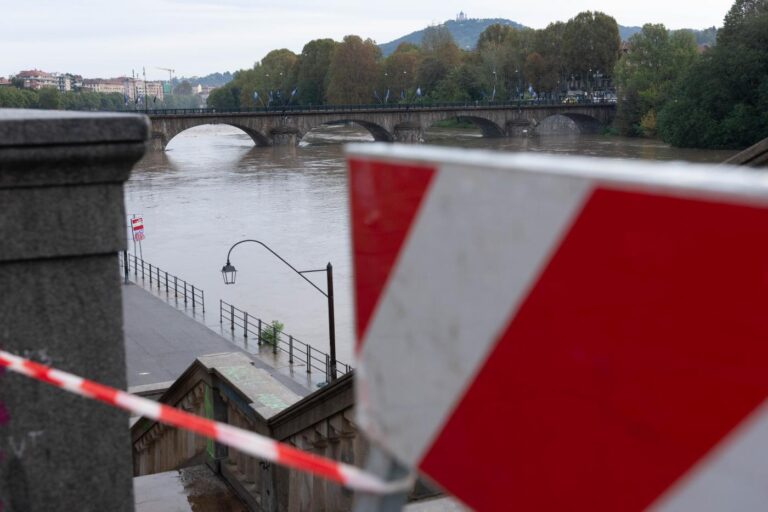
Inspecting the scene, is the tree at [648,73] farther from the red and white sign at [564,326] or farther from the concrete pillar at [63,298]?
the red and white sign at [564,326]

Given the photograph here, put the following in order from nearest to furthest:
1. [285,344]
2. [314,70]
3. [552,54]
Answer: [285,344], [552,54], [314,70]

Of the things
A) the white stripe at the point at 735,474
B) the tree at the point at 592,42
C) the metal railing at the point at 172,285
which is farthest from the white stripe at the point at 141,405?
the tree at the point at 592,42

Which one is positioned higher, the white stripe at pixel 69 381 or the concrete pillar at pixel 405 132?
the white stripe at pixel 69 381

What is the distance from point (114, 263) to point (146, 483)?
172 inches

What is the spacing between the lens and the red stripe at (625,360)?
0.76 metres

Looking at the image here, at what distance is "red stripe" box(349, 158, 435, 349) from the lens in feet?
3.46

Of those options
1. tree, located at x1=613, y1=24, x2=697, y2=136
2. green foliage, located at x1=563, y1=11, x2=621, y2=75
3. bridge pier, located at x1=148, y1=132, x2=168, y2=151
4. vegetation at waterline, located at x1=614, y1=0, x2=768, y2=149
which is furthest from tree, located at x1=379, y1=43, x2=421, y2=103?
vegetation at waterline, located at x1=614, y1=0, x2=768, y2=149

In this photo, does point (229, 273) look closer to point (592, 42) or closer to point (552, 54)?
point (592, 42)

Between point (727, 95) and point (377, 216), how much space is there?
53805 millimetres

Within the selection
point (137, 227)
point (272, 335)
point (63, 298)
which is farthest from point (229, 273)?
point (63, 298)

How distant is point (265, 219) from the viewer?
34781 millimetres

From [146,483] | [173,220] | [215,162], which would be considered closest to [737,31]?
[215,162]

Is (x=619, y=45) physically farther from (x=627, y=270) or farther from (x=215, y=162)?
(x=627, y=270)

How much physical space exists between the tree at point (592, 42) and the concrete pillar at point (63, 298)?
297ft
